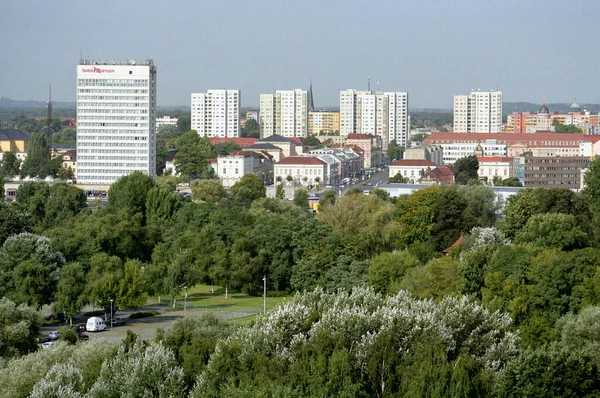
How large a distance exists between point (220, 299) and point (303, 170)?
169 feet

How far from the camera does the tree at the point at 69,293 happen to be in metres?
27.2

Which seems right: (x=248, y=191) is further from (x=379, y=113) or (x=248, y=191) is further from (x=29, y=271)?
(x=379, y=113)

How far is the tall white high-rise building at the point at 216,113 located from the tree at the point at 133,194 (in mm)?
70836

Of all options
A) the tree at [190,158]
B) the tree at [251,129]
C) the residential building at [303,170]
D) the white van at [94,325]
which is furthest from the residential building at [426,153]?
the white van at [94,325]

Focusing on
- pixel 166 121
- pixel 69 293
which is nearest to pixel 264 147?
pixel 166 121

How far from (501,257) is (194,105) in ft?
305

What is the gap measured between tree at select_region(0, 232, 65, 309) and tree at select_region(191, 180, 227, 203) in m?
28.7

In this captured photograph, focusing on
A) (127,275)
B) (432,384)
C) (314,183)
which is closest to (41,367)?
(432,384)

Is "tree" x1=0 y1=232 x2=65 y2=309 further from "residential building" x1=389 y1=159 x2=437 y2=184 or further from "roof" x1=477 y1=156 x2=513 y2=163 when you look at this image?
"roof" x1=477 y1=156 x2=513 y2=163

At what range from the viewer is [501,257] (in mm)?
26141

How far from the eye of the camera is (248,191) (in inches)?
2127

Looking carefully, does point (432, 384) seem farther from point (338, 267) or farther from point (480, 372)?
point (338, 267)

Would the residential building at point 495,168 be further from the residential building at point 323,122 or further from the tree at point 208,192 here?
the residential building at point 323,122

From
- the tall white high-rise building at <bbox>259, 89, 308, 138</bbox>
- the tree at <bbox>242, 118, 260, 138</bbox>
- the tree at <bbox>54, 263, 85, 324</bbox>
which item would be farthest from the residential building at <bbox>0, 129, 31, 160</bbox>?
the tree at <bbox>54, 263, 85, 324</bbox>
